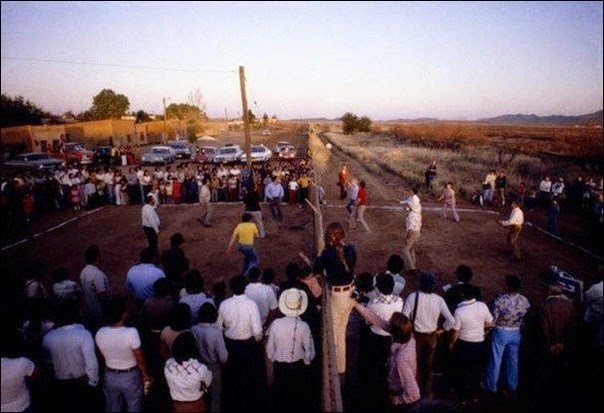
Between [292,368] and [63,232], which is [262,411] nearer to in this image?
[292,368]

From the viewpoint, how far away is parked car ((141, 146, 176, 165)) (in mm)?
32594

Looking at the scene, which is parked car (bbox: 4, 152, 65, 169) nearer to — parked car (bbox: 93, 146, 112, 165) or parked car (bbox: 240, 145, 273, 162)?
parked car (bbox: 93, 146, 112, 165)

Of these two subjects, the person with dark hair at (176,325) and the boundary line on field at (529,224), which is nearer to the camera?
the person with dark hair at (176,325)

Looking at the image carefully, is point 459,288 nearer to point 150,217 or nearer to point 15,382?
point 15,382

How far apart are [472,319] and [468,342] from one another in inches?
14.0

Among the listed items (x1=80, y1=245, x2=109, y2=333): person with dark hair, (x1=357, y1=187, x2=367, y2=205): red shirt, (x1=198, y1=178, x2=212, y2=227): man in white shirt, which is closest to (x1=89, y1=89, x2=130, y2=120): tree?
(x1=198, y1=178, x2=212, y2=227): man in white shirt

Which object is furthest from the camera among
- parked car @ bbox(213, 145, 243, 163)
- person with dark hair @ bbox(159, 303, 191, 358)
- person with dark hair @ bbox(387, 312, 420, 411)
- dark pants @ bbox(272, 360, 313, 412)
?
parked car @ bbox(213, 145, 243, 163)

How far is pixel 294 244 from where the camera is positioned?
12133 mm

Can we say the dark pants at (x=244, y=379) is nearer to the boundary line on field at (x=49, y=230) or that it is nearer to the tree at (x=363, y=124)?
the boundary line on field at (x=49, y=230)

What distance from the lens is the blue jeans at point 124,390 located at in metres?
4.21

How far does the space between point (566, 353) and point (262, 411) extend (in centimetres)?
480

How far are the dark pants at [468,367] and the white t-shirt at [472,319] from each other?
159 millimetres

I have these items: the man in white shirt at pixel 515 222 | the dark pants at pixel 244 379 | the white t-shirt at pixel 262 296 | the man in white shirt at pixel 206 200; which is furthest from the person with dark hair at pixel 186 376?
the man in white shirt at pixel 206 200

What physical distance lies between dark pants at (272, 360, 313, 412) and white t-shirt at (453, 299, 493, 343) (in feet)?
6.87
